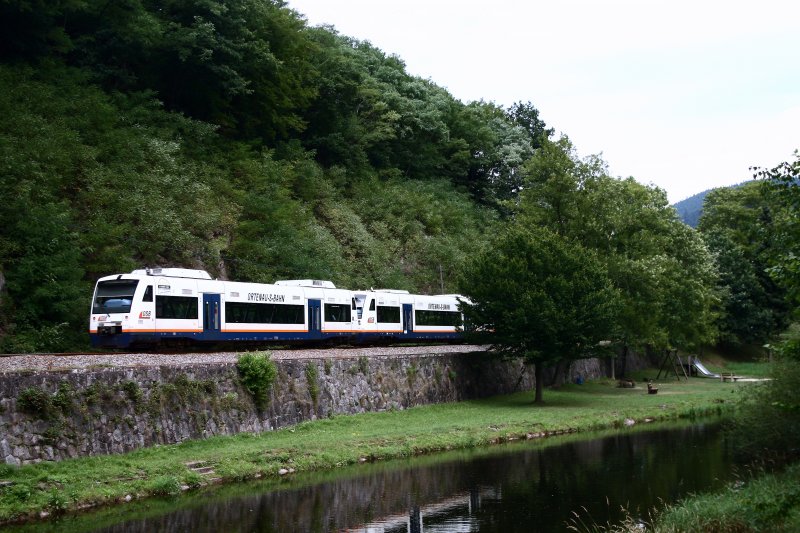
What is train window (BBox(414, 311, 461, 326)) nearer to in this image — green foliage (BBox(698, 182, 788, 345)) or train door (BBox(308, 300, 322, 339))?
train door (BBox(308, 300, 322, 339))

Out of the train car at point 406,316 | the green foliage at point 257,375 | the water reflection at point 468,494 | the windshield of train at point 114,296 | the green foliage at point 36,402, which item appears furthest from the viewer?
the train car at point 406,316

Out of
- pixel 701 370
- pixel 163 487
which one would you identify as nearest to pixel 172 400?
pixel 163 487

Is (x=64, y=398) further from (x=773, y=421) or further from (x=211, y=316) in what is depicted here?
(x=773, y=421)

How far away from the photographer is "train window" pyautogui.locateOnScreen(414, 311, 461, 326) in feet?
163

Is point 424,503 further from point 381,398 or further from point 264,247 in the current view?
point 264,247

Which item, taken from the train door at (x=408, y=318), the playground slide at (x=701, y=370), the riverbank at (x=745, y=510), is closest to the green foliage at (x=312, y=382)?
the riverbank at (x=745, y=510)

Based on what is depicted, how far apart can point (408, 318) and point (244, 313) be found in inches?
591

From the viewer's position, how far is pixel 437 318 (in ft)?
168

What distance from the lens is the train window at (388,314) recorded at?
45969 mm

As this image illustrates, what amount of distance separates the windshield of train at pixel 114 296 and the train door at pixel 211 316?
3.94 m

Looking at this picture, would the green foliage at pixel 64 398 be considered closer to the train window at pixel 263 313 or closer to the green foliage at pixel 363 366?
the train window at pixel 263 313

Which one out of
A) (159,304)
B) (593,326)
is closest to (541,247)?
(593,326)

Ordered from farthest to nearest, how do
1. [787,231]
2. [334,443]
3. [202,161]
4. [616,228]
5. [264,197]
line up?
[616,228]
[202,161]
[264,197]
[334,443]
[787,231]

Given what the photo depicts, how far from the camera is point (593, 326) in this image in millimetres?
41250
